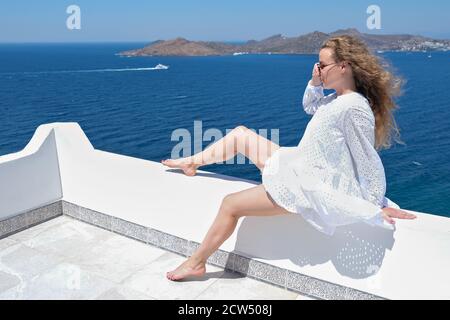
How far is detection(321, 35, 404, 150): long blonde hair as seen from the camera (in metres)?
2.03

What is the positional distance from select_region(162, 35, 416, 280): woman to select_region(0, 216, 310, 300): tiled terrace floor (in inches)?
16.5

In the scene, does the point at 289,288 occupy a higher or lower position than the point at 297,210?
lower

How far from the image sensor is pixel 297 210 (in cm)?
202

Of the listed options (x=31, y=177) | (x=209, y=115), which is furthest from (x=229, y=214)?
(x=209, y=115)

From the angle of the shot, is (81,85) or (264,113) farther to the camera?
A: (81,85)

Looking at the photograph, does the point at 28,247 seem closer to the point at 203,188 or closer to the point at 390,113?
the point at 203,188

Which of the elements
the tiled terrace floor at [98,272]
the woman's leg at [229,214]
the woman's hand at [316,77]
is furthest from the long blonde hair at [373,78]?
the tiled terrace floor at [98,272]

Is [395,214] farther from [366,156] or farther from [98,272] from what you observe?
[98,272]

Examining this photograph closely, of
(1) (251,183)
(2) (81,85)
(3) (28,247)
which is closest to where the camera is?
(1) (251,183)

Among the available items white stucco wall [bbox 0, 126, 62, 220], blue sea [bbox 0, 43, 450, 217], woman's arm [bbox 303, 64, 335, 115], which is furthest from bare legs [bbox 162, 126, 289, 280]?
blue sea [bbox 0, 43, 450, 217]

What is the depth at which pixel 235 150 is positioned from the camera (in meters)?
2.49

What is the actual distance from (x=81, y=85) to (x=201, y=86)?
10222 mm

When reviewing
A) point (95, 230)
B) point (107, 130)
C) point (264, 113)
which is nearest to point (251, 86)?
point (264, 113)

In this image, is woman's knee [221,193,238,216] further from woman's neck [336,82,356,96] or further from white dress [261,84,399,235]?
woman's neck [336,82,356,96]
